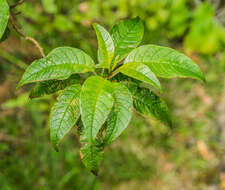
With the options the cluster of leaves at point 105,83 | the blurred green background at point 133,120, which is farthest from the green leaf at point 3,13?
the blurred green background at point 133,120

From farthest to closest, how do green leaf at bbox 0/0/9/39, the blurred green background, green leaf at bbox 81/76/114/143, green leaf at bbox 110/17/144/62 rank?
the blurred green background < green leaf at bbox 110/17/144/62 < green leaf at bbox 0/0/9/39 < green leaf at bbox 81/76/114/143

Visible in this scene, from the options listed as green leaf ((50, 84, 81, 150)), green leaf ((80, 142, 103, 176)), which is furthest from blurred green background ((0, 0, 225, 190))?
green leaf ((80, 142, 103, 176))

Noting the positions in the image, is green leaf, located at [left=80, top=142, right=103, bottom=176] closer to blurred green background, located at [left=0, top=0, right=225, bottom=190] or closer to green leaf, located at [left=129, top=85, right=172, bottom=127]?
green leaf, located at [left=129, top=85, right=172, bottom=127]

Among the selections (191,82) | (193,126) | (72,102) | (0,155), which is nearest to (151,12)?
(191,82)

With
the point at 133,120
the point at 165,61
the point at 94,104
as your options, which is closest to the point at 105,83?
the point at 94,104

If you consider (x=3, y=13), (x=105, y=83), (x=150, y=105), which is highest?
(x=3, y=13)

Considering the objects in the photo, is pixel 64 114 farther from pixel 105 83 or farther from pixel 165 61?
pixel 165 61
